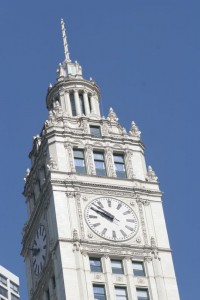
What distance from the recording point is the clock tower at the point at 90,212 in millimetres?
106438

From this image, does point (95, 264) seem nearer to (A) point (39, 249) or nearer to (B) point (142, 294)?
(B) point (142, 294)

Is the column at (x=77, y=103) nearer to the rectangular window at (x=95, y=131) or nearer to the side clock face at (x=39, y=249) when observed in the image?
the rectangular window at (x=95, y=131)

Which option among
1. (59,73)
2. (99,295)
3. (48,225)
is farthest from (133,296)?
(59,73)

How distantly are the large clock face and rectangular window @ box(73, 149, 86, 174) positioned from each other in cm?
415

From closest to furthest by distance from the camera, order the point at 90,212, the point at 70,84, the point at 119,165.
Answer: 1. the point at 90,212
2. the point at 119,165
3. the point at 70,84

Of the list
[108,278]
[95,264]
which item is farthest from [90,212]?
[108,278]

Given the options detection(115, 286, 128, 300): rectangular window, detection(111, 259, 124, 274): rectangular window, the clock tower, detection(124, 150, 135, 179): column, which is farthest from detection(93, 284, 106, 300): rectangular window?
detection(124, 150, 135, 179): column

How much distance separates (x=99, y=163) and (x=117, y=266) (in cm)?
1162

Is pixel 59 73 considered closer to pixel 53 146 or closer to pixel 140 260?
pixel 53 146

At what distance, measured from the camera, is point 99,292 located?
10519cm

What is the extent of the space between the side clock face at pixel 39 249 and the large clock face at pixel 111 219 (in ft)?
16.8

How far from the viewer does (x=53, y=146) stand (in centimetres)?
11500

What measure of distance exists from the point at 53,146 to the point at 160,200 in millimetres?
11156

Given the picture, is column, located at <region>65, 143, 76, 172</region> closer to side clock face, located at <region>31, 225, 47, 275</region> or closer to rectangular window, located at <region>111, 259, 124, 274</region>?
side clock face, located at <region>31, 225, 47, 275</region>
